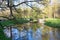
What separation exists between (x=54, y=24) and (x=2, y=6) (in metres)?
10.9

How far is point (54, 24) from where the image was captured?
24.9m

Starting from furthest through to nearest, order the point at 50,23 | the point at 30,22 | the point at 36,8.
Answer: the point at 30,22 < the point at 50,23 < the point at 36,8

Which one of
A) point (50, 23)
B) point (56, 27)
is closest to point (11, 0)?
point (56, 27)

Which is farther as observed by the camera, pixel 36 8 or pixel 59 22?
pixel 59 22

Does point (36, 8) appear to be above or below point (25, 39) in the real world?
above

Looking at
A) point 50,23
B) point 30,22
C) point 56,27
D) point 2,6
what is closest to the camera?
point 2,6

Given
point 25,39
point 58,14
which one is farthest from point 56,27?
point 25,39

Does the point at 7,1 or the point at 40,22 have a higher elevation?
the point at 7,1

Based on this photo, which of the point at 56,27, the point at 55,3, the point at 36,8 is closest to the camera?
the point at 36,8

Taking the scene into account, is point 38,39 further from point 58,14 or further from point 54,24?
point 58,14

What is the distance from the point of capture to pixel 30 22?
106 feet

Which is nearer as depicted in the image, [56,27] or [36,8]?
[36,8]

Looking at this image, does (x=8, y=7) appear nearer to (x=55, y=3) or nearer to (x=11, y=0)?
(x=11, y=0)

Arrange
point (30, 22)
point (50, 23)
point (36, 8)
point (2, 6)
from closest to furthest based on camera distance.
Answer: point (2, 6), point (36, 8), point (50, 23), point (30, 22)
